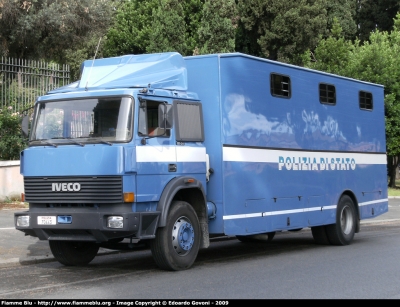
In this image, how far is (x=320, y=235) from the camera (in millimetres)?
15352

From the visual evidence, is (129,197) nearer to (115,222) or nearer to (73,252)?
(115,222)

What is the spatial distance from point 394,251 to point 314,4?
31900 millimetres

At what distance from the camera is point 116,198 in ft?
33.0

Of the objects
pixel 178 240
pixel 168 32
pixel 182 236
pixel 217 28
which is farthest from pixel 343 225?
pixel 168 32

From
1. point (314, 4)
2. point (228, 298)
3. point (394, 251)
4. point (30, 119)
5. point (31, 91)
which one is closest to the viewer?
point (228, 298)

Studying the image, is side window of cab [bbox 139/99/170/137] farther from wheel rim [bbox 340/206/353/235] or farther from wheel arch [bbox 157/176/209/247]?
wheel rim [bbox 340/206/353/235]

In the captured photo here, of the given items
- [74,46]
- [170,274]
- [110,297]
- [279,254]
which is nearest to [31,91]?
[74,46]

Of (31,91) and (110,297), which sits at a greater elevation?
(31,91)

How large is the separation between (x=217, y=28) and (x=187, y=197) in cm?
2848

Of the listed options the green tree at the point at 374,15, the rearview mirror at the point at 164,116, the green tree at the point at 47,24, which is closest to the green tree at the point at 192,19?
the green tree at the point at 47,24

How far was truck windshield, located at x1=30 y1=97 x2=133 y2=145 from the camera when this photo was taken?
1035cm

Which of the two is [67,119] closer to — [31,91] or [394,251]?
[394,251]

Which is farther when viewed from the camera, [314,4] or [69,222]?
Result: [314,4]

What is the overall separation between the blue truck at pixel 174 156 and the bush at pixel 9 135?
918 centimetres
